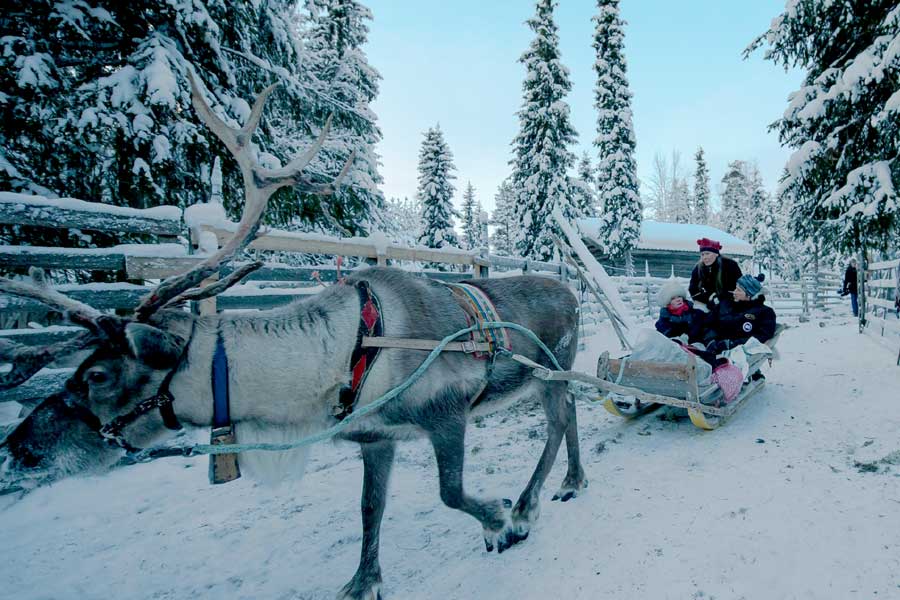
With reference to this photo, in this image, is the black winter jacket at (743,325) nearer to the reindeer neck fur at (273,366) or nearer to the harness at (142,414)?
the reindeer neck fur at (273,366)

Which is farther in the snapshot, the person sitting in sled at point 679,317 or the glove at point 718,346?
the person sitting in sled at point 679,317

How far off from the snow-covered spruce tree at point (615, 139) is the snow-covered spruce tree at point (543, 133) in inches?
88.8

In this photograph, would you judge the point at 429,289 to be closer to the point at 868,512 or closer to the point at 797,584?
the point at 797,584

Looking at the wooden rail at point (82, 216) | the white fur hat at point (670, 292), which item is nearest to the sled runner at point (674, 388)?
the white fur hat at point (670, 292)

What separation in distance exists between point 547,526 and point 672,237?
86.6 feet

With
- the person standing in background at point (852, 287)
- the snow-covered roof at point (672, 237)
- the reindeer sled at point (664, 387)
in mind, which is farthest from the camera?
the snow-covered roof at point (672, 237)

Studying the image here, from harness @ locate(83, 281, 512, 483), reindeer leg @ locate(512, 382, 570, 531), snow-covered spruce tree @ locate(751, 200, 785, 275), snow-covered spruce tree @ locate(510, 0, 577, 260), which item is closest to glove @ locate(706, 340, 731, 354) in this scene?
reindeer leg @ locate(512, 382, 570, 531)

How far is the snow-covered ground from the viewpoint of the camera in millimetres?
2273

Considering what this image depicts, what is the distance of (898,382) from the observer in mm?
5043

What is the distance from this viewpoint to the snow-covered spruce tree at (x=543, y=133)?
20656 millimetres

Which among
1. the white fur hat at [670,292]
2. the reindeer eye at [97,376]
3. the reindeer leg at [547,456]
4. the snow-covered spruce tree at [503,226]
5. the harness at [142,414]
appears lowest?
the reindeer leg at [547,456]

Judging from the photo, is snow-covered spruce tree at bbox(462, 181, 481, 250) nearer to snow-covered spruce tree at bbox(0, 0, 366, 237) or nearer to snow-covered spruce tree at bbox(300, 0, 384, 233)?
snow-covered spruce tree at bbox(300, 0, 384, 233)

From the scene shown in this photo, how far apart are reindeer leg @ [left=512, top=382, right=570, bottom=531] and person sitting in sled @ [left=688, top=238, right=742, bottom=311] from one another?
2.56 metres

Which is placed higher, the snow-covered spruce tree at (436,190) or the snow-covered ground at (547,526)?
the snow-covered spruce tree at (436,190)
